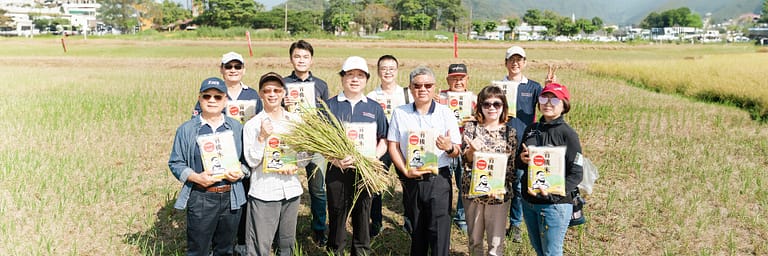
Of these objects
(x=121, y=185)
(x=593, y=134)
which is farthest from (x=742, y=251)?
(x=121, y=185)

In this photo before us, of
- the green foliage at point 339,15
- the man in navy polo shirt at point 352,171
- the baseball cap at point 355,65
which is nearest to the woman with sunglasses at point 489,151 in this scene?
the man in navy polo shirt at point 352,171

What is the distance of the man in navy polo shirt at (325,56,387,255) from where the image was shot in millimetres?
3734

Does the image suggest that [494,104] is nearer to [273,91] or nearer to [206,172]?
[273,91]

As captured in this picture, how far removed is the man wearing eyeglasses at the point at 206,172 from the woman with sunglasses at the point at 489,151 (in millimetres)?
1672

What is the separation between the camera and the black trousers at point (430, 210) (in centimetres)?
355

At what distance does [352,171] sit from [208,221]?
112 cm

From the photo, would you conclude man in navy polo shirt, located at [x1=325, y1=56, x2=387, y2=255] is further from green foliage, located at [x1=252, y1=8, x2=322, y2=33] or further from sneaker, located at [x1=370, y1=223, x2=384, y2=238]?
green foliage, located at [x1=252, y1=8, x2=322, y2=33]

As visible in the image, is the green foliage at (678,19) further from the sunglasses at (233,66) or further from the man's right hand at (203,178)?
the man's right hand at (203,178)

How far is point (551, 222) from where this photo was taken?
130 inches

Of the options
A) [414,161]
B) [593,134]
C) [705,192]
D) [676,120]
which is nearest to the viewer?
[414,161]

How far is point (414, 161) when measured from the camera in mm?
3359

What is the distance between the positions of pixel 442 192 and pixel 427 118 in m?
0.58

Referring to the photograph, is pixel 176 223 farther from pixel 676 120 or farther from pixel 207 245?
pixel 676 120

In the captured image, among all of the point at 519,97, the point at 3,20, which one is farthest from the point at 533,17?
the point at 519,97
